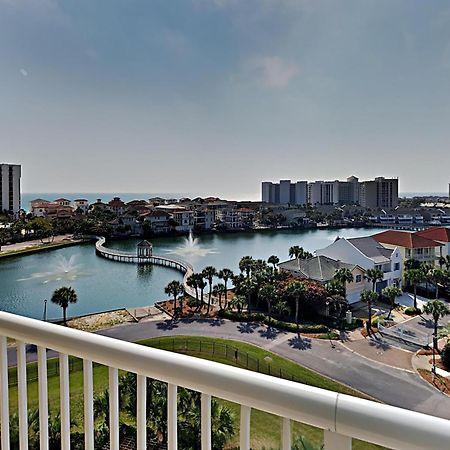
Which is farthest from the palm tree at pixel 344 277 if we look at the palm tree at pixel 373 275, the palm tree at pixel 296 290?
the palm tree at pixel 296 290

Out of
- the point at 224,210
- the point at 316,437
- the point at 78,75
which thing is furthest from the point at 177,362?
the point at 224,210

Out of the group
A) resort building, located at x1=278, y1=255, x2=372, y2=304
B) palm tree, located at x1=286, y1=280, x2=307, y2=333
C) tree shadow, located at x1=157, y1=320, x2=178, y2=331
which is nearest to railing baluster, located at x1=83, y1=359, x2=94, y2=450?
tree shadow, located at x1=157, y1=320, x2=178, y2=331

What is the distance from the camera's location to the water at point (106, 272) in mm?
13948

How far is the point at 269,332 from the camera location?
394 inches

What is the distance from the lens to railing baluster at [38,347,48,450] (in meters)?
0.73

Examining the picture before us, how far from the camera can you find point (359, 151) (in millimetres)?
15891

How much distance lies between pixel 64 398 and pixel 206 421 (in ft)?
0.99

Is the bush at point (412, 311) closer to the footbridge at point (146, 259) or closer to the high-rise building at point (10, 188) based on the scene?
the footbridge at point (146, 259)

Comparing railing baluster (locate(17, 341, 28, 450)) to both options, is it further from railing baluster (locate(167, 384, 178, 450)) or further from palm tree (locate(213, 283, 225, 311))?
palm tree (locate(213, 283, 225, 311))

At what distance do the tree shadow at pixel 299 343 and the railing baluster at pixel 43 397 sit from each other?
889 centimetres

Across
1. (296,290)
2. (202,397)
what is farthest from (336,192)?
(202,397)

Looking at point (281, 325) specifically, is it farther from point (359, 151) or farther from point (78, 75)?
point (359, 151)

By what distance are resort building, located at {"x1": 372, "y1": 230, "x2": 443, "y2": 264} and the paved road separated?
8.52 meters

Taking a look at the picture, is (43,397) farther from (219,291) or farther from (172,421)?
(219,291)
